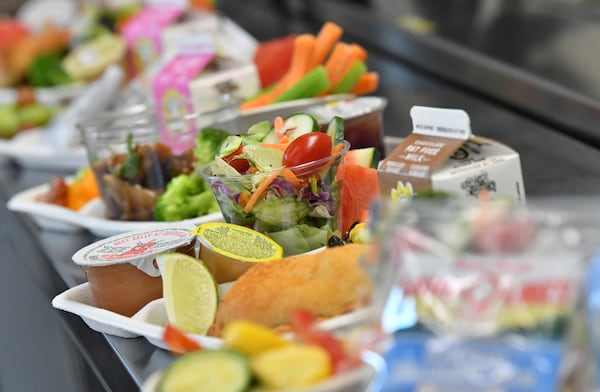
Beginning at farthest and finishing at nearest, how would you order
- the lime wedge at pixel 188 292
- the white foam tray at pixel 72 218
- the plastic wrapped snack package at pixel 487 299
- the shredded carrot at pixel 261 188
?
the white foam tray at pixel 72 218 → the shredded carrot at pixel 261 188 → the lime wedge at pixel 188 292 → the plastic wrapped snack package at pixel 487 299

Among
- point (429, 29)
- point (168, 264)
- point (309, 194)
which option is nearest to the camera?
point (168, 264)

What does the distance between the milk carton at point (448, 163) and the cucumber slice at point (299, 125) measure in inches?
6.9

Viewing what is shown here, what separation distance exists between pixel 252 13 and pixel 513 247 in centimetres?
352

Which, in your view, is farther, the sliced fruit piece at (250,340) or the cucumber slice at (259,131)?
the cucumber slice at (259,131)

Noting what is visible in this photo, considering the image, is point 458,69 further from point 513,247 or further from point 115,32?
point 513,247

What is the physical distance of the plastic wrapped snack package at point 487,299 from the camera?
865 mm

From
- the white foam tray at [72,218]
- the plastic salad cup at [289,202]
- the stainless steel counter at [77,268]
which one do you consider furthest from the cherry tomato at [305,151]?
the white foam tray at [72,218]

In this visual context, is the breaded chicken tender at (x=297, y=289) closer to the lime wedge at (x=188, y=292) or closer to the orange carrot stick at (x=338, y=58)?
the lime wedge at (x=188, y=292)

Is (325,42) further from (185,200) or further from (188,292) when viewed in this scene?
(188,292)

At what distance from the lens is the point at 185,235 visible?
4.75 ft

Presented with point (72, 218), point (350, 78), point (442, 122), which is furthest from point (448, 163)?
point (72, 218)

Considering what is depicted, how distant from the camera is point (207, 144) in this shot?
6.13 ft

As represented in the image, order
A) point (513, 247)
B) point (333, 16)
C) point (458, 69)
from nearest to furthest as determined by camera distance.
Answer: point (513, 247), point (458, 69), point (333, 16)

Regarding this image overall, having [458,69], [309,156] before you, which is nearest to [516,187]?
[309,156]
